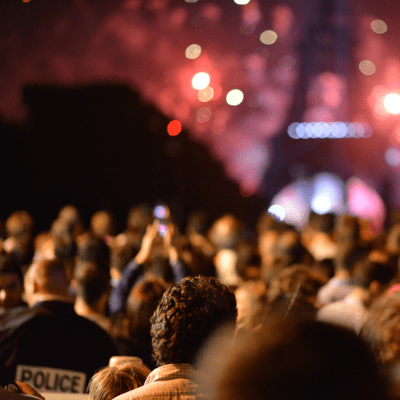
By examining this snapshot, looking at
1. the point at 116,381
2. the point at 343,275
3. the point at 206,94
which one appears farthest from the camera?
the point at 206,94

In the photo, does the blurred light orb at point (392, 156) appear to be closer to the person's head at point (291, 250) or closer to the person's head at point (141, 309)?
the person's head at point (291, 250)

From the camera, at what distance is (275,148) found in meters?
22.2

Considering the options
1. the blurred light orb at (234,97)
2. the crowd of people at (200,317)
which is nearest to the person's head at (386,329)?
the crowd of people at (200,317)

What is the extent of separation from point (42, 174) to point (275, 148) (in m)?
13.8

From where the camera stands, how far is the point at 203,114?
15.3m

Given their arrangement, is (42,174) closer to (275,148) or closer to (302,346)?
(302,346)

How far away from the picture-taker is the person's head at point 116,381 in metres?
1.95

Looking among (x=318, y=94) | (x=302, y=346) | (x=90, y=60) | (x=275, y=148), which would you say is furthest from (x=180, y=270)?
(x=318, y=94)

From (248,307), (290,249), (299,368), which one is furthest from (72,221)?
(299,368)

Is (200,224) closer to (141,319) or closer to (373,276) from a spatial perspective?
(373,276)

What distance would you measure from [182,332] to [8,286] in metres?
2.36

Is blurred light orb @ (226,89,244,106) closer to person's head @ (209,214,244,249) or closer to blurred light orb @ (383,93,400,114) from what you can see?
blurred light orb @ (383,93,400,114)

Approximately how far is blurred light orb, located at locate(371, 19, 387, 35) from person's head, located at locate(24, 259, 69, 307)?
16.1 meters

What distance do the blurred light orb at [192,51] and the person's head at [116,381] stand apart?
11.9m
